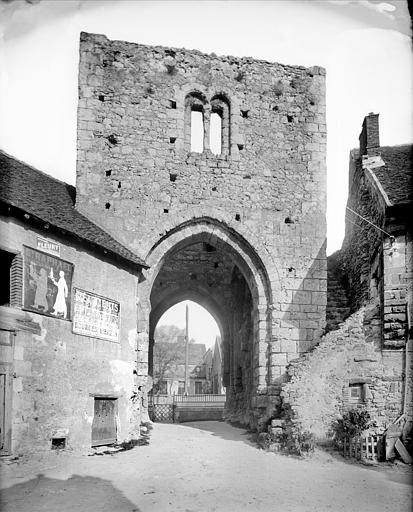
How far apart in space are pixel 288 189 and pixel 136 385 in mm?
5996

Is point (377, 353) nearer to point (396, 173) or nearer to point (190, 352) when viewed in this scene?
point (396, 173)

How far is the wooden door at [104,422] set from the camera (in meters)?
10.6

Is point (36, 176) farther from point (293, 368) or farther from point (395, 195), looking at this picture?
point (395, 195)

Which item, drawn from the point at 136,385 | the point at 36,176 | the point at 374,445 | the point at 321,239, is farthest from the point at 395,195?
the point at 36,176

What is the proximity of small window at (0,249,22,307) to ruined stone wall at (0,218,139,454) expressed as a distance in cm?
16

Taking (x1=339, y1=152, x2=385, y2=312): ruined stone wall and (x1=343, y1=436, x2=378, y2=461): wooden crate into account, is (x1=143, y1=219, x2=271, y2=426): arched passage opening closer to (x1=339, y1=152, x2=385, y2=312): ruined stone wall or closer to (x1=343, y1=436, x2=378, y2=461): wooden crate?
(x1=339, y1=152, x2=385, y2=312): ruined stone wall

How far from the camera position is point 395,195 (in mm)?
12164

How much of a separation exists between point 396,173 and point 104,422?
9145 mm

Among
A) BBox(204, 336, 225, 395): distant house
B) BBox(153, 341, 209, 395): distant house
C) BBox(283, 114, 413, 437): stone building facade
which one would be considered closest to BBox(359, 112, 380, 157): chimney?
Answer: BBox(283, 114, 413, 437): stone building facade

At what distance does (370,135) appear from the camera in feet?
52.4

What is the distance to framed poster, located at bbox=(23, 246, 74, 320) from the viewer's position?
9023mm

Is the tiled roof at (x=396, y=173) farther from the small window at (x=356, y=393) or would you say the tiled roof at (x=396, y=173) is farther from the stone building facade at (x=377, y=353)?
the small window at (x=356, y=393)

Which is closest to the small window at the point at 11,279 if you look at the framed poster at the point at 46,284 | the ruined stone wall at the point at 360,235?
the framed poster at the point at 46,284

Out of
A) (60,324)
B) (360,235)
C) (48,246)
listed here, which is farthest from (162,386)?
(48,246)
